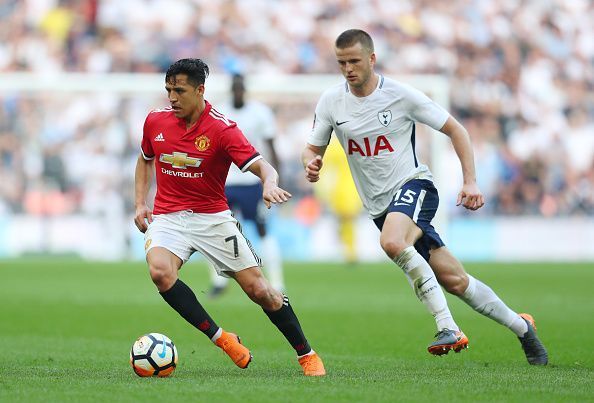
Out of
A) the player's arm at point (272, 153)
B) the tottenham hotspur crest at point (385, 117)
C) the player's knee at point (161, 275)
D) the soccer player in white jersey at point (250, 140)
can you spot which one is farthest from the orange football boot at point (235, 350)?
the player's arm at point (272, 153)

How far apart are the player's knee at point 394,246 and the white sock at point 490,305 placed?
2.04 feet

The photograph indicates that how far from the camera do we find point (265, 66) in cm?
2784

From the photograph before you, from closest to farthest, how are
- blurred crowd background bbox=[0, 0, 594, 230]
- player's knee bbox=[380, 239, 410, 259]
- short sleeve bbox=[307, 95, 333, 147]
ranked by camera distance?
player's knee bbox=[380, 239, 410, 259] → short sleeve bbox=[307, 95, 333, 147] → blurred crowd background bbox=[0, 0, 594, 230]

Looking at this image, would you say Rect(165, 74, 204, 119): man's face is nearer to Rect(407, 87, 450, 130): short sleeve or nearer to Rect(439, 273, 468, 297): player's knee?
Rect(407, 87, 450, 130): short sleeve

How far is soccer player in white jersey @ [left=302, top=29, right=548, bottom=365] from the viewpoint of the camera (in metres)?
7.72

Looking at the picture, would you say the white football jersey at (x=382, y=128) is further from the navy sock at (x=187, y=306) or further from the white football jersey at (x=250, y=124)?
the white football jersey at (x=250, y=124)

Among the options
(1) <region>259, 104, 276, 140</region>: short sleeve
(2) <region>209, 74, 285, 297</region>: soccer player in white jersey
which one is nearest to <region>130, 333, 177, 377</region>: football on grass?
(2) <region>209, 74, 285, 297</region>: soccer player in white jersey

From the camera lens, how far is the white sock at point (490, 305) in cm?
788

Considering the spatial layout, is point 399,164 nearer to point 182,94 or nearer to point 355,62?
point 355,62

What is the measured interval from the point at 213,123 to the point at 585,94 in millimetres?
22110

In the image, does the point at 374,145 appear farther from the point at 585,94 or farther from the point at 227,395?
the point at 585,94

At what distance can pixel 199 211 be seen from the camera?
24.7 feet

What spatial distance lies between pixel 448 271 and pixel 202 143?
1.96m

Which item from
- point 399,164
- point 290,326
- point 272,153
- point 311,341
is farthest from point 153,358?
point 272,153
